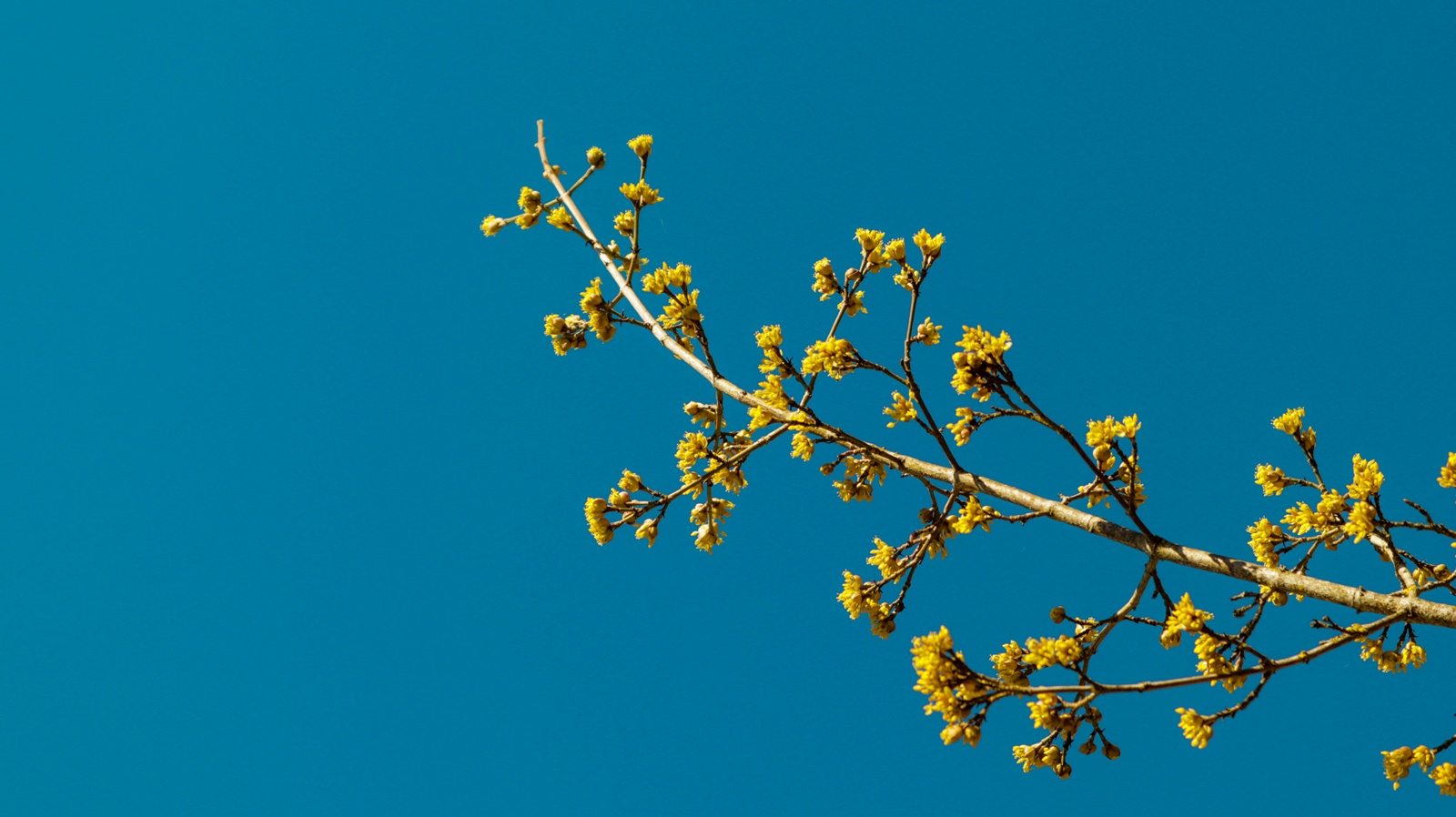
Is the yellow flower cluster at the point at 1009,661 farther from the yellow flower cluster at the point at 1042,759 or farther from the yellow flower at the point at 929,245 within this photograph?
the yellow flower at the point at 929,245

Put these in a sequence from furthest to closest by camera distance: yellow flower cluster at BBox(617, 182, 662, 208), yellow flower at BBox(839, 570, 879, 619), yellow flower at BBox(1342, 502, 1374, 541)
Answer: yellow flower cluster at BBox(617, 182, 662, 208) → yellow flower at BBox(839, 570, 879, 619) → yellow flower at BBox(1342, 502, 1374, 541)

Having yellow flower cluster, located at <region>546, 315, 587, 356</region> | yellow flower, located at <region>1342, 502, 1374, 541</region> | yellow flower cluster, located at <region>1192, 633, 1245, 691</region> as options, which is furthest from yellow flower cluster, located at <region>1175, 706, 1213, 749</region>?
yellow flower cluster, located at <region>546, 315, 587, 356</region>

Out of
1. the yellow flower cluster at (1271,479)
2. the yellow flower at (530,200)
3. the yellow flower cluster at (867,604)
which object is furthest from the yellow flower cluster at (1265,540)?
the yellow flower at (530,200)

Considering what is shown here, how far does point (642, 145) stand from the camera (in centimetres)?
682

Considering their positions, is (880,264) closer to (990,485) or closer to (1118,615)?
(990,485)

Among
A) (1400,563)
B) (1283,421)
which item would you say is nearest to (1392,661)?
→ (1400,563)

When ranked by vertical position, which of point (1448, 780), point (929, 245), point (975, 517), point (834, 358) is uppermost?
point (929, 245)

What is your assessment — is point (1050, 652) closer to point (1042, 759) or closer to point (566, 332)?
point (1042, 759)

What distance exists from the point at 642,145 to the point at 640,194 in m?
0.36

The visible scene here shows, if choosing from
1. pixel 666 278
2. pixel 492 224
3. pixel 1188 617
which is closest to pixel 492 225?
pixel 492 224

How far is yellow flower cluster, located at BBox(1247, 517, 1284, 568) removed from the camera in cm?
487

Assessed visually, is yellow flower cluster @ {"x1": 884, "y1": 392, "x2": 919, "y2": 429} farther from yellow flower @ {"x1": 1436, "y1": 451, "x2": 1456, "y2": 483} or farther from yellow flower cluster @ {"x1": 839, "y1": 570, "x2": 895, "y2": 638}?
yellow flower @ {"x1": 1436, "y1": 451, "x2": 1456, "y2": 483}

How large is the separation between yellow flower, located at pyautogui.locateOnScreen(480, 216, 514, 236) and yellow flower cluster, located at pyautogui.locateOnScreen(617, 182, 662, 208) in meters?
1.17

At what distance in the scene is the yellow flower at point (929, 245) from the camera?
5.60 m
